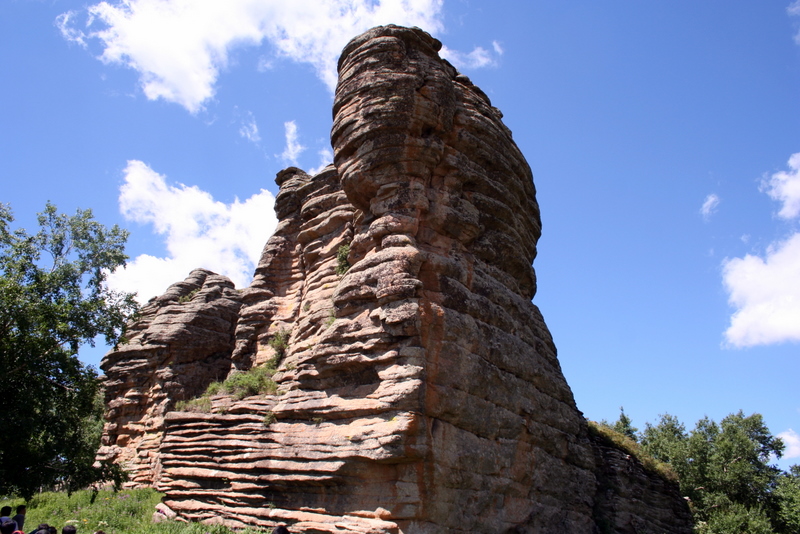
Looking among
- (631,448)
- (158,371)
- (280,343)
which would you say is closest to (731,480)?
(631,448)

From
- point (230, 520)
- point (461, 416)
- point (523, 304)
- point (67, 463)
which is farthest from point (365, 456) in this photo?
point (67, 463)

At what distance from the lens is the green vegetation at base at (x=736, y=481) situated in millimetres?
29656

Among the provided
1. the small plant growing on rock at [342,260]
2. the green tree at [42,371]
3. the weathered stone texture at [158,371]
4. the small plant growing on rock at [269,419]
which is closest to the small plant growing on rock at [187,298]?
the weathered stone texture at [158,371]

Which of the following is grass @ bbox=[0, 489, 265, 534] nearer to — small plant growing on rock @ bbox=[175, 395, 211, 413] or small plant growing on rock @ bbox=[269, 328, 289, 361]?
small plant growing on rock @ bbox=[175, 395, 211, 413]

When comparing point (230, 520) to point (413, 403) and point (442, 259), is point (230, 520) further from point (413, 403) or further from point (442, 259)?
point (442, 259)

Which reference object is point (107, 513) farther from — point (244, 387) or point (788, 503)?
point (788, 503)

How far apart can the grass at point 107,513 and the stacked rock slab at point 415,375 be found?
30.9 inches

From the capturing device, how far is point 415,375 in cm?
1175

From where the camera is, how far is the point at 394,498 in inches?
439

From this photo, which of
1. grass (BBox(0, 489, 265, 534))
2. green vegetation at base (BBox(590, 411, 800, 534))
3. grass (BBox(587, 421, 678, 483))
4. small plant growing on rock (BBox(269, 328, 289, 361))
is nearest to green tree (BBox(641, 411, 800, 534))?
green vegetation at base (BBox(590, 411, 800, 534))

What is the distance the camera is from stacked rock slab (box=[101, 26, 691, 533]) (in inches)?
464

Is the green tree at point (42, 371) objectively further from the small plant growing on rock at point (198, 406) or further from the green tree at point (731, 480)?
the green tree at point (731, 480)

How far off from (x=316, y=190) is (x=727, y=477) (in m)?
30.7

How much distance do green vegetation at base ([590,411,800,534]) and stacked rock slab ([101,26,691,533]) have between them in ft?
42.9
